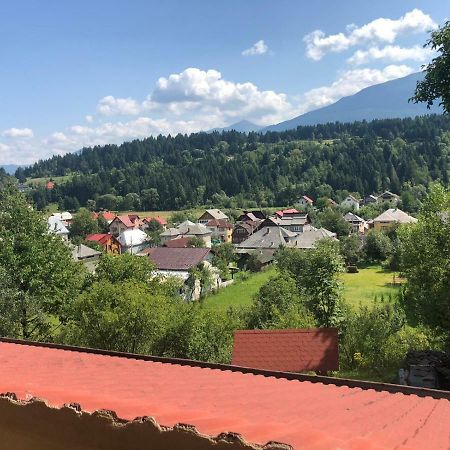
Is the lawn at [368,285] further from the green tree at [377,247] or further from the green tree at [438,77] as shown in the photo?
the green tree at [438,77]

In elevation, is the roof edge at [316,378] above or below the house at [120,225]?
above

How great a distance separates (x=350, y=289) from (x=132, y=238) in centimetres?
4403

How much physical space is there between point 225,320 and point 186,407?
14855mm

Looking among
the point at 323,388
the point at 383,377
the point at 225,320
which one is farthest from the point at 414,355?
the point at 323,388

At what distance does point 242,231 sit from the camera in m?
88.2

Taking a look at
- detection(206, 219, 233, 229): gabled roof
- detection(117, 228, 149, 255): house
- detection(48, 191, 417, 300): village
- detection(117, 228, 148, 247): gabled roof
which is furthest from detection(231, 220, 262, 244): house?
detection(117, 228, 148, 247): gabled roof

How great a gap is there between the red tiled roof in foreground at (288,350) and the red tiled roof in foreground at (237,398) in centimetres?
807

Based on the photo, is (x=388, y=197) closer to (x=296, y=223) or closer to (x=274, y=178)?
(x=274, y=178)

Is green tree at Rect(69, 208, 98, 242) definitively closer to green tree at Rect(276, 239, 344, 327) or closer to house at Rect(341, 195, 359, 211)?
house at Rect(341, 195, 359, 211)

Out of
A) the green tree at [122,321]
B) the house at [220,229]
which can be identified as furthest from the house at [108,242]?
the green tree at [122,321]

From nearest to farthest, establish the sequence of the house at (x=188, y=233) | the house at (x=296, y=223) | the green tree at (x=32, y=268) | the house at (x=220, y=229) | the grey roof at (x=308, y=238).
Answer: the green tree at (x=32, y=268), the grey roof at (x=308, y=238), the house at (x=188, y=233), the house at (x=296, y=223), the house at (x=220, y=229)

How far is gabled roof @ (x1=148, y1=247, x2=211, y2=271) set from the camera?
45.9 metres

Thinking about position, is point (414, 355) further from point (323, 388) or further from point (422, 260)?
point (323, 388)

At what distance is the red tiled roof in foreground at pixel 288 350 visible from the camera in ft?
46.0
